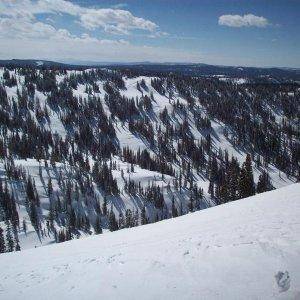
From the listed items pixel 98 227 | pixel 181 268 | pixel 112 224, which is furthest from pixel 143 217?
pixel 181 268

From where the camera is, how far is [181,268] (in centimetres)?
1592

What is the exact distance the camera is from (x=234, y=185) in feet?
247

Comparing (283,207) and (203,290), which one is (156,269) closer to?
(203,290)

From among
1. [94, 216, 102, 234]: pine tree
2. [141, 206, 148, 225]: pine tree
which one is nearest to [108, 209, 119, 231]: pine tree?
[94, 216, 102, 234]: pine tree

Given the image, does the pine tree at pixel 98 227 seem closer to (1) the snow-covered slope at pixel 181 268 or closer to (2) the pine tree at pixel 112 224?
(2) the pine tree at pixel 112 224

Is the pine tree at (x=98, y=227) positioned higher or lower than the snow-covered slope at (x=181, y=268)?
lower

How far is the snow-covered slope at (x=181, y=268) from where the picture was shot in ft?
44.8

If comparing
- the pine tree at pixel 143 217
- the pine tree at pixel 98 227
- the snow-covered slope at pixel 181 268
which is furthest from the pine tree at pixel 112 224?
the snow-covered slope at pixel 181 268

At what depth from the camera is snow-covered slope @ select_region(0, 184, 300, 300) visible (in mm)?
13648

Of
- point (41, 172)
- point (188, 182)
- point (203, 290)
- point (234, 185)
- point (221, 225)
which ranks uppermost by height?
point (203, 290)

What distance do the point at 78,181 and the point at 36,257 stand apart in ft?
395

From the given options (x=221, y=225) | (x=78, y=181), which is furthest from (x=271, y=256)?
(x=78, y=181)

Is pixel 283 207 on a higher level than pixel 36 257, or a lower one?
higher

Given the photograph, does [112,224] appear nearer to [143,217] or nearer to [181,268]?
[143,217]
